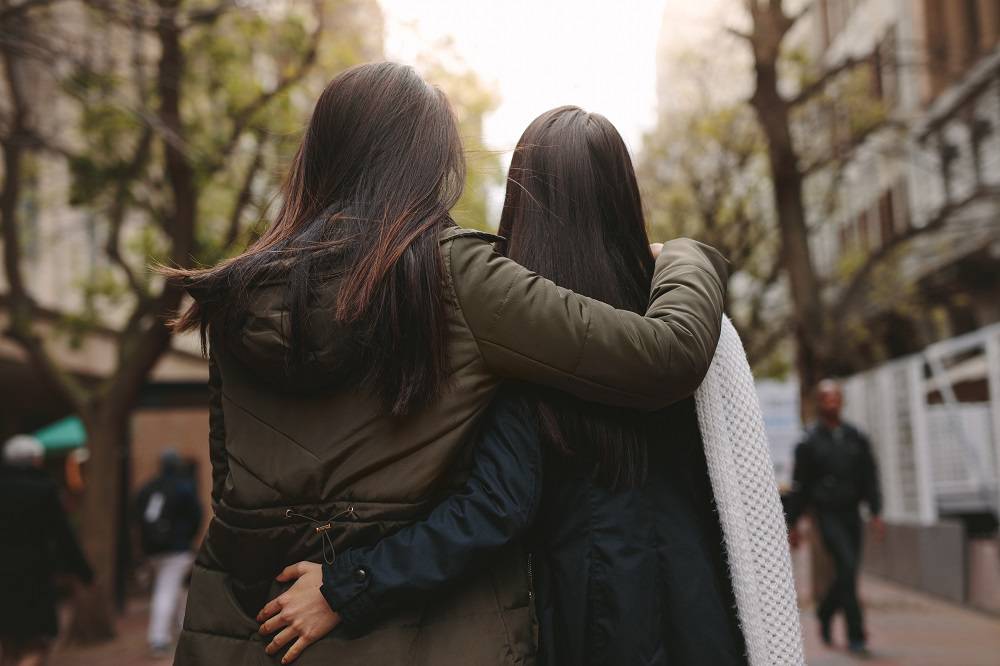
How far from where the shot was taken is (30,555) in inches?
297

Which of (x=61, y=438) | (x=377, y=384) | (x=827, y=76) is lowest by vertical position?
(x=61, y=438)

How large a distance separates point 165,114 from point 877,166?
20859 mm

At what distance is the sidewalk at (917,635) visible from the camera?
31.3 feet

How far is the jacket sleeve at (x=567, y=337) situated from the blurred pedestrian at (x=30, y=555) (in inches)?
249

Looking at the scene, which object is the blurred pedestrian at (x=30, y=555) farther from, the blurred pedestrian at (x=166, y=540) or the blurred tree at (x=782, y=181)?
the blurred tree at (x=782, y=181)

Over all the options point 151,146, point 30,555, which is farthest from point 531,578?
point 151,146

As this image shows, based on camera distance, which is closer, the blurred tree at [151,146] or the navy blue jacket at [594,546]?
the navy blue jacket at [594,546]

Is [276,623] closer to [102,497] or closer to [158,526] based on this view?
[158,526]

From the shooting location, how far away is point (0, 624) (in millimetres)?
7336

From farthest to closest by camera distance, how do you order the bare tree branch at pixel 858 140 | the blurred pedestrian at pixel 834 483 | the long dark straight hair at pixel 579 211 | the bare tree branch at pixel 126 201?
the bare tree branch at pixel 858 140, the bare tree branch at pixel 126 201, the blurred pedestrian at pixel 834 483, the long dark straight hair at pixel 579 211

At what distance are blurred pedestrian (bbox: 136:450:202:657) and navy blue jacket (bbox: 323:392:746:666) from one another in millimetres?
9928

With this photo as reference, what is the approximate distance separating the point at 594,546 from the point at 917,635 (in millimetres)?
9886

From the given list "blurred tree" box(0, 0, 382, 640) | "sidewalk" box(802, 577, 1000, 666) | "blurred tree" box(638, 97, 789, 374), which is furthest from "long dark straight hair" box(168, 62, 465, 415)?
"blurred tree" box(638, 97, 789, 374)

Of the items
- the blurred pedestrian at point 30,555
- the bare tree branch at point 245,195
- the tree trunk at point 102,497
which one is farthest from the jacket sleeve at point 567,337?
the tree trunk at point 102,497
